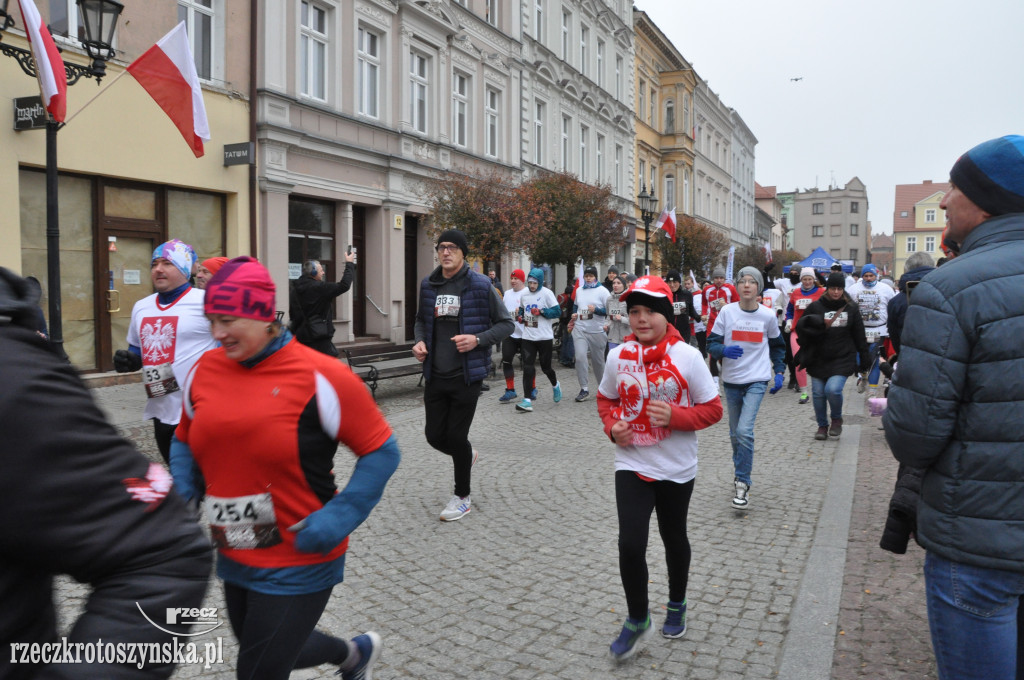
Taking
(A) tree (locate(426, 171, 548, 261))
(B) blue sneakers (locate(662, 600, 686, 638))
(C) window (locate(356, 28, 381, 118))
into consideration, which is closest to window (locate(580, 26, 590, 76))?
(C) window (locate(356, 28, 381, 118))

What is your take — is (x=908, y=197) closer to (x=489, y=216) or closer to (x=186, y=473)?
(x=489, y=216)

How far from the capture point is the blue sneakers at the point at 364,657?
9.98 ft

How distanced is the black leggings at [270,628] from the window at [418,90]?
1863cm

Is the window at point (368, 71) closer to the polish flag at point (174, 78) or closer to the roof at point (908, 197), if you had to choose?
the polish flag at point (174, 78)

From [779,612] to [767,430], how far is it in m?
5.99

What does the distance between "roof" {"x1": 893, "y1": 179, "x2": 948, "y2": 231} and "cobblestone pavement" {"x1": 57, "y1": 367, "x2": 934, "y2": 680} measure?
11429 centimetres

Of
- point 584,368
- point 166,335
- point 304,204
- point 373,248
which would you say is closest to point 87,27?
point 166,335

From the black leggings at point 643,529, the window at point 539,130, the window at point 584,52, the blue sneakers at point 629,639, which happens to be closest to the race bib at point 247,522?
the black leggings at point 643,529

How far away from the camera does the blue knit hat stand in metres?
2.26

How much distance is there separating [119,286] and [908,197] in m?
121

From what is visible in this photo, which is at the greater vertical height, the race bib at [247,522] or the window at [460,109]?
the window at [460,109]

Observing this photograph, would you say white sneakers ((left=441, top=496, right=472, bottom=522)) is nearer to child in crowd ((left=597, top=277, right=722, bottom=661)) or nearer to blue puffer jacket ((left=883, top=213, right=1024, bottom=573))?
child in crowd ((left=597, top=277, right=722, bottom=661))

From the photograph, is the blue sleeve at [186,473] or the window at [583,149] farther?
the window at [583,149]

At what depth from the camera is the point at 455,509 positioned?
611 cm
